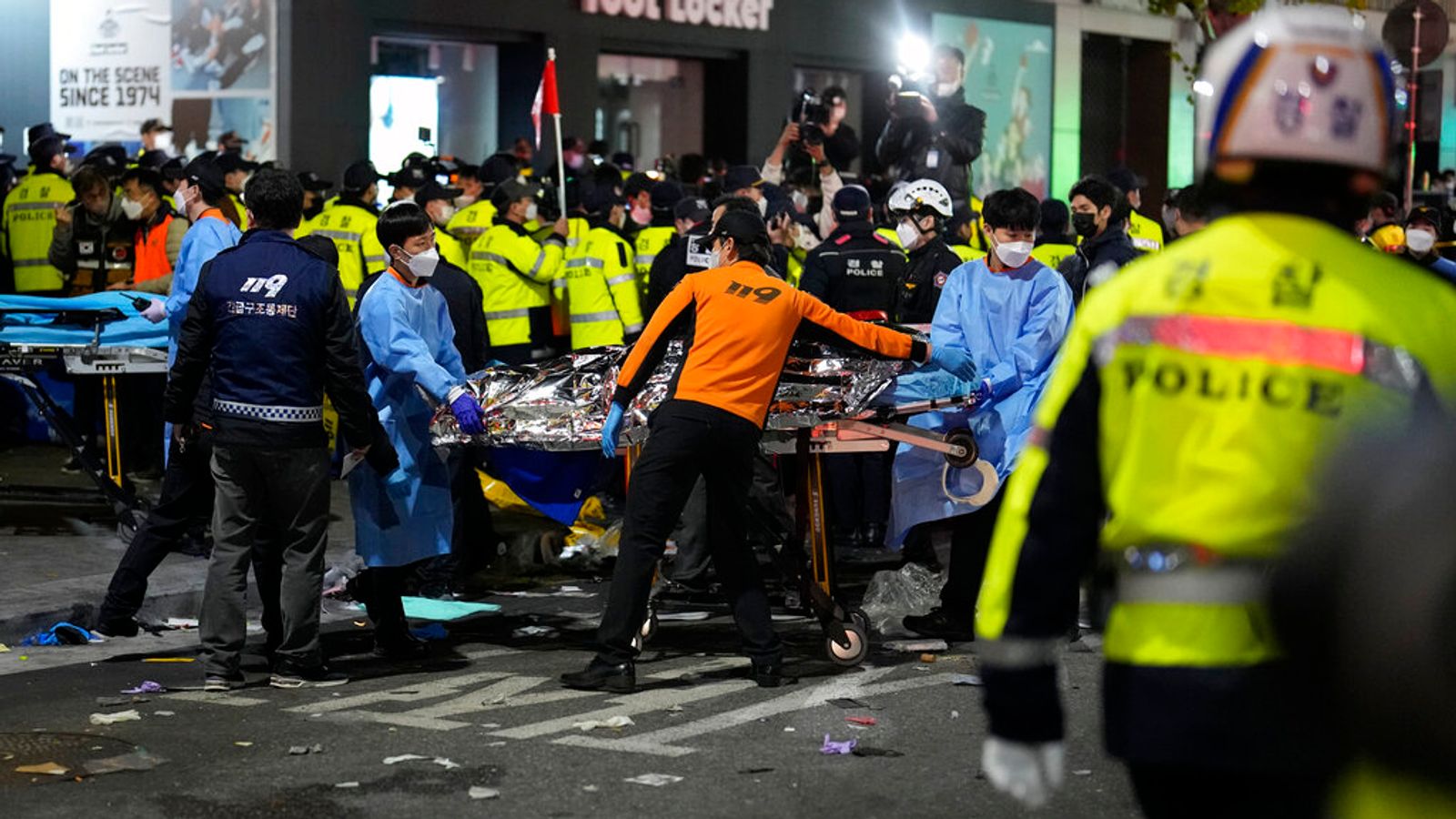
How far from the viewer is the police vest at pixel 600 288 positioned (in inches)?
567

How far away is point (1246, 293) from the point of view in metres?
3.17

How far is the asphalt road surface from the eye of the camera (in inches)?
251

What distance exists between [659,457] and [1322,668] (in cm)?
544

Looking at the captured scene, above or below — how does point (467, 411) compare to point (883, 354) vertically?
below

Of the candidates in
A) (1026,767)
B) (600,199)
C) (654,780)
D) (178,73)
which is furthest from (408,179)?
(1026,767)

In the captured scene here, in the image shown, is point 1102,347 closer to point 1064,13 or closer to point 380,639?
point 380,639

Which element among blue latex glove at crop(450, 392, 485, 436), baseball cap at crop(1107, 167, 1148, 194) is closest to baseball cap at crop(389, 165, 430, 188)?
baseball cap at crop(1107, 167, 1148, 194)

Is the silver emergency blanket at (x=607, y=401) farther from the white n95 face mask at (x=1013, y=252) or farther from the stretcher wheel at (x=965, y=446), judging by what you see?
the white n95 face mask at (x=1013, y=252)

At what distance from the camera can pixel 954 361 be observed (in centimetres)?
876

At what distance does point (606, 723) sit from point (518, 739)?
37 cm

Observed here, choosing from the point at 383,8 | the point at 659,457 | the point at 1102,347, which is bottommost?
the point at 659,457

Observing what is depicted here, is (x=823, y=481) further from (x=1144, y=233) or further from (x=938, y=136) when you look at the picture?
(x=938, y=136)

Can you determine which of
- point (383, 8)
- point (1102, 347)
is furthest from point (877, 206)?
point (1102, 347)

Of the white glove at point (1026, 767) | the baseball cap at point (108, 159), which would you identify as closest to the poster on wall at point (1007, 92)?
the baseball cap at point (108, 159)
